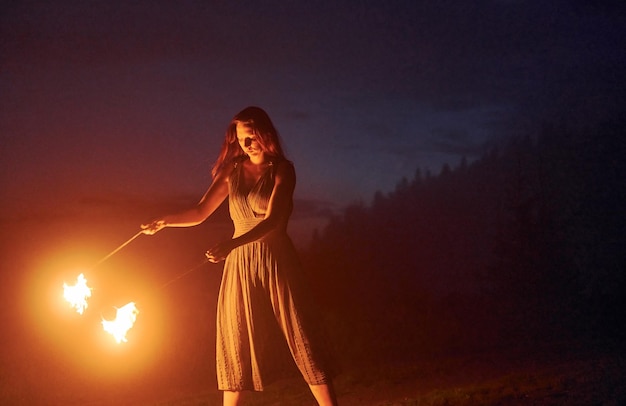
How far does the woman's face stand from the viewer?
18.0ft

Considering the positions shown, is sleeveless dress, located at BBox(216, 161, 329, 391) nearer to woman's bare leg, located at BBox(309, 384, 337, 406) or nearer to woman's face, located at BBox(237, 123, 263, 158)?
woman's bare leg, located at BBox(309, 384, 337, 406)

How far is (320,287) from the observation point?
63.5 ft

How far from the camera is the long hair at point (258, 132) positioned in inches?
215

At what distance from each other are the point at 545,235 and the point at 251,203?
56.4 ft

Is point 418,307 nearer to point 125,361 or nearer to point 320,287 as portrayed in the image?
point 320,287

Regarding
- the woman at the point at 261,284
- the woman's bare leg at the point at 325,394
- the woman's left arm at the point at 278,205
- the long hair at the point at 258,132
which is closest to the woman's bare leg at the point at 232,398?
the woman at the point at 261,284

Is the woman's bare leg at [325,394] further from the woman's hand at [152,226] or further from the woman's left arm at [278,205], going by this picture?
the woman's hand at [152,226]

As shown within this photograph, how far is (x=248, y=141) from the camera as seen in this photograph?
18.1 ft

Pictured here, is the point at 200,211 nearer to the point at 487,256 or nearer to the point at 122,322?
the point at 122,322

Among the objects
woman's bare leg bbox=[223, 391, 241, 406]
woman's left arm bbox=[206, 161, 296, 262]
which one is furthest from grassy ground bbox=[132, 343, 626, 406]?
woman's left arm bbox=[206, 161, 296, 262]

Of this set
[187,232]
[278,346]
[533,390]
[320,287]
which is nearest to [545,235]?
[320,287]

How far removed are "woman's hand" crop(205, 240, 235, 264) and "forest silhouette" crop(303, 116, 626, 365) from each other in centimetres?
676

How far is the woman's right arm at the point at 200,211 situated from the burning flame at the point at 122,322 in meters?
0.63

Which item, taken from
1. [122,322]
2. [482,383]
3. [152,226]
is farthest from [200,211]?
[482,383]
